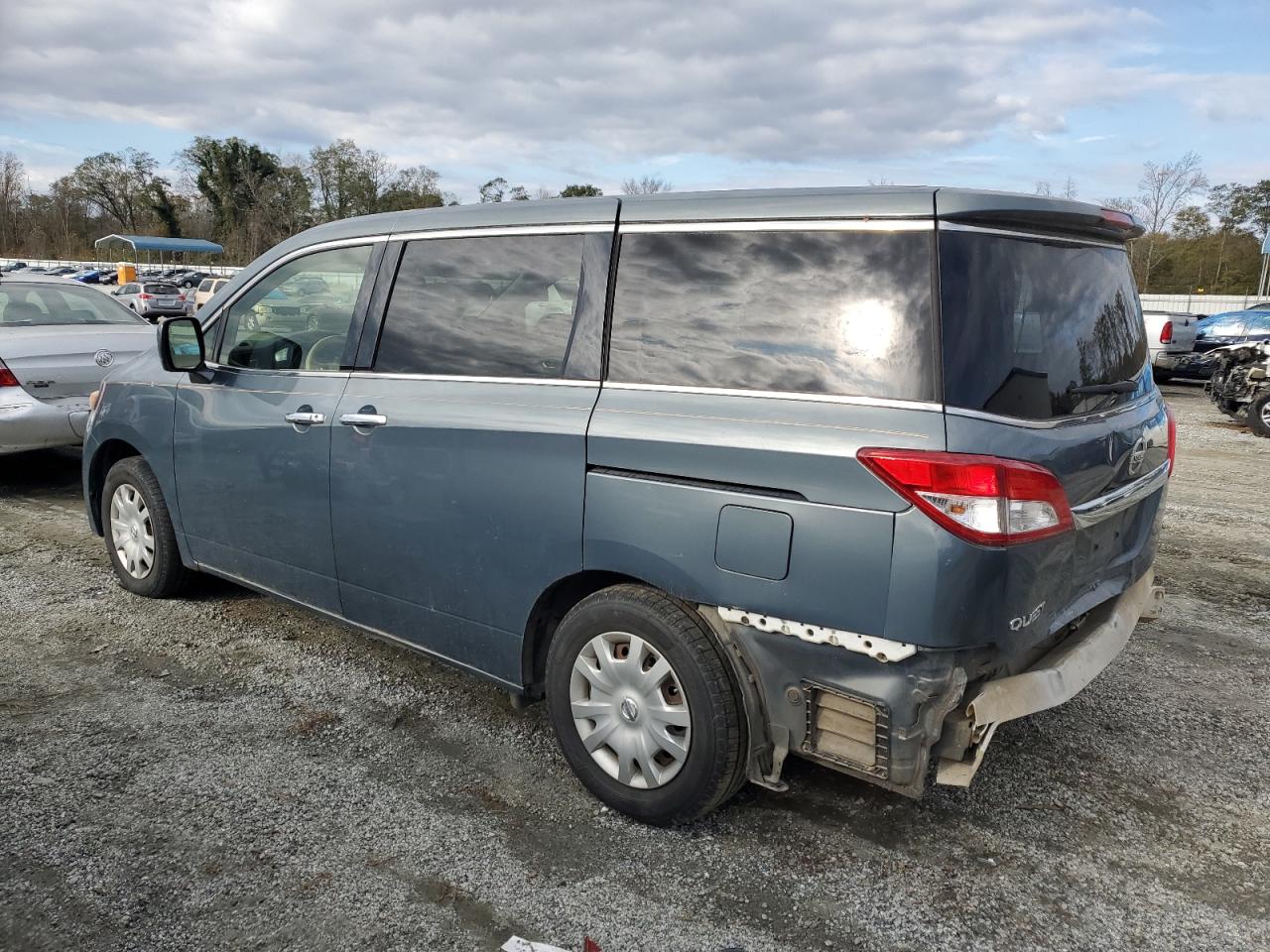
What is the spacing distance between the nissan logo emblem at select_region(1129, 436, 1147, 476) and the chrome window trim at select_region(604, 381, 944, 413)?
0.96 meters

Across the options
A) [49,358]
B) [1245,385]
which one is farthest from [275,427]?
[1245,385]

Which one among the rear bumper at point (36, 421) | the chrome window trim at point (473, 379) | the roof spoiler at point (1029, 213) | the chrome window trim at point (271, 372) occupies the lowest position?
the rear bumper at point (36, 421)

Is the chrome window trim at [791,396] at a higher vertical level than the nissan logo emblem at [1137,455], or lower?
higher

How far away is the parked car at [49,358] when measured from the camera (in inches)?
275

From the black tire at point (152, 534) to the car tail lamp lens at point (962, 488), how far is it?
3.75 m

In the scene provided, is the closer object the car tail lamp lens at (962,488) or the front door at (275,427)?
the car tail lamp lens at (962,488)

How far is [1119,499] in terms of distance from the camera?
114 inches

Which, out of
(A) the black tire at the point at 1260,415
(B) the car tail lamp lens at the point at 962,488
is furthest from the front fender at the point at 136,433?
(A) the black tire at the point at 1260,415

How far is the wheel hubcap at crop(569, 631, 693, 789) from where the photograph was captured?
9.37ft

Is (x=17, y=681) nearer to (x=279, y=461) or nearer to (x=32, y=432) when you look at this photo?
(x=279, y=461)

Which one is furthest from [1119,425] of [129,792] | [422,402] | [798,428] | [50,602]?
[50,602]

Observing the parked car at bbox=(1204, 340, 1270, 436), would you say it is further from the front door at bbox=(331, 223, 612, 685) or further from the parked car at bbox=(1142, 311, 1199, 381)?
the front door at bbox=(331, 223, 612, 685)

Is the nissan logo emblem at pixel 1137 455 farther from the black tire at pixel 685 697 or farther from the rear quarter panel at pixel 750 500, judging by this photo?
the black tire at pixel 685 697

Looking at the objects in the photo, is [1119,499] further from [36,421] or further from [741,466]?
[36,421]
